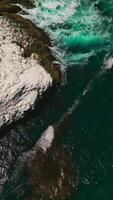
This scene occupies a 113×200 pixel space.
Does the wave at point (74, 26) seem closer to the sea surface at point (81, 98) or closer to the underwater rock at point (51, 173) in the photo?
the sea surface at point (81, 98)

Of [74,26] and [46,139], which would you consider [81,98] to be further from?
[74,26]

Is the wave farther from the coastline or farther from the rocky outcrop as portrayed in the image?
the rocky outcrop

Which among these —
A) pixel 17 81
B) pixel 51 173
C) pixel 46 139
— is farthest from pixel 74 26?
pixel 51 173

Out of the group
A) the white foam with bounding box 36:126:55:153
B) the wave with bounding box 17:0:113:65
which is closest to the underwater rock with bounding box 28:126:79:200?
the white foam with bounding box 36:126:55:153

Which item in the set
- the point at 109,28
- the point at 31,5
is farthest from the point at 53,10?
the point at 109,28

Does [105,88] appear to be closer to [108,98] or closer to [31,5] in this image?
[108,98]

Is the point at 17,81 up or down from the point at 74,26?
down

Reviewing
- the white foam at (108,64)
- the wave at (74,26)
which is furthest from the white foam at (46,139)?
the white foam at (108,64)
